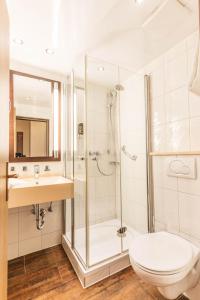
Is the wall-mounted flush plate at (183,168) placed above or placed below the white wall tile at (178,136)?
→ below

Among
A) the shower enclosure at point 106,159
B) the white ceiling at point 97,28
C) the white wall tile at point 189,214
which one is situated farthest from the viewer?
the shower enclosure at point 106,159

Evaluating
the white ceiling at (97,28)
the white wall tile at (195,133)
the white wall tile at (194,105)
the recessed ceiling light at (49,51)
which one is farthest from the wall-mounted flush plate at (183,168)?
the recessed ceiling light at (49,51)

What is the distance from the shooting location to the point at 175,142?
1499mm

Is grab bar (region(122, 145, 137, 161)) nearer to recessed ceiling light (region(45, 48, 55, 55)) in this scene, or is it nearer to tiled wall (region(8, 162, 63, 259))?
tiled wall (region(8, 162, 63, 259))

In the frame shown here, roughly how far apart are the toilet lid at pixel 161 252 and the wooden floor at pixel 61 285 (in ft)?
1.45

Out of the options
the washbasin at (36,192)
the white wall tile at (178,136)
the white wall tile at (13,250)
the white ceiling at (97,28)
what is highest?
the white ceiling at (97,28)

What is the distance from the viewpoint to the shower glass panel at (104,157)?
1.96 metres

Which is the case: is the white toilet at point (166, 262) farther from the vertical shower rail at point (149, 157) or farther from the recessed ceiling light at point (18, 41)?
the recessed ceiling light at point (18, 41)

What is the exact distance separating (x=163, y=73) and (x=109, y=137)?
3.13 ft

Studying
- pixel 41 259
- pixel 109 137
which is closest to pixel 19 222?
pixel 41 259

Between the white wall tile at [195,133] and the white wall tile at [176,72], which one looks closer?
the white wall tile at [195,133]

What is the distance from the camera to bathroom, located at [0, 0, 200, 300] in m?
1.17

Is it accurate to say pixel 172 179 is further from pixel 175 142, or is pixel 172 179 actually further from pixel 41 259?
pixel 41 259

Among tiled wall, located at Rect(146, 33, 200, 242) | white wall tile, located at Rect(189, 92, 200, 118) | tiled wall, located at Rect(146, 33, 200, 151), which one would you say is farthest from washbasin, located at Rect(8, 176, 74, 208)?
white wall tile, located at Rect(189, 92, 200, 118)
